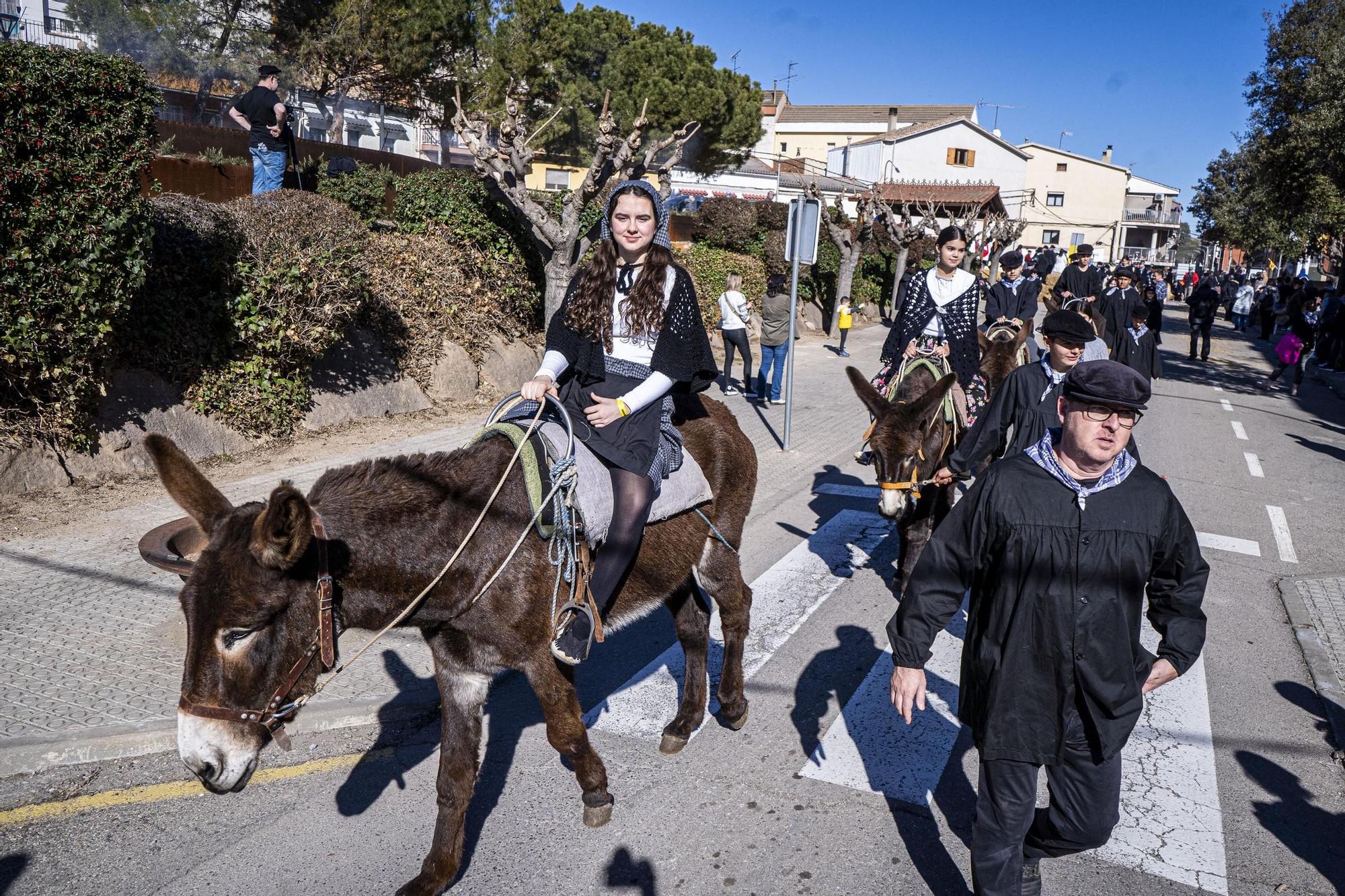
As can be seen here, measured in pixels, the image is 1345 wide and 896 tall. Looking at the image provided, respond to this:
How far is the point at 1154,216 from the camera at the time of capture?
87.0m

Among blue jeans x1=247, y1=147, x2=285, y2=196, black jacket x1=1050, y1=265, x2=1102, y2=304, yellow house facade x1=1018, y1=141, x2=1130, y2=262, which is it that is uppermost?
yellow house facade x1=1018, y1=141, x2=1130, y2=262

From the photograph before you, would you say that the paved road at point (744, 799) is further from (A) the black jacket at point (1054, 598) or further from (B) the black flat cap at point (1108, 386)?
(B) the black flat cap at point (1108, 386)

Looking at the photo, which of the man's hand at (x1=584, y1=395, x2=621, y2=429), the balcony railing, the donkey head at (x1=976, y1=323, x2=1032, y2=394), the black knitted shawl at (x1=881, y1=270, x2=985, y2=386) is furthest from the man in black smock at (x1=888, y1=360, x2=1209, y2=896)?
the balcony railing

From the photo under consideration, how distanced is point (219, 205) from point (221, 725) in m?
8.57

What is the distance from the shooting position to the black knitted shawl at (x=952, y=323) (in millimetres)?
7695

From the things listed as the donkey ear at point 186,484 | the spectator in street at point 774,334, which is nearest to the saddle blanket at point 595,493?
the donkey ear at point 186,484

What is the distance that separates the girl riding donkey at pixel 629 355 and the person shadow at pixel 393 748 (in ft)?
4.63

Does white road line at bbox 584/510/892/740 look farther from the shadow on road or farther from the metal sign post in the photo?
the metal sign post

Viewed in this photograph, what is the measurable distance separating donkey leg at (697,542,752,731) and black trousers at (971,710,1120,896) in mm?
1787

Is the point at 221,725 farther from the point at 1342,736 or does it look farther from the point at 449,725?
the point at 1342,736

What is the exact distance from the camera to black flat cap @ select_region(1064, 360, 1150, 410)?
2.73 metres

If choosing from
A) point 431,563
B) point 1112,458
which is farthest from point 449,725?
point 1112,458

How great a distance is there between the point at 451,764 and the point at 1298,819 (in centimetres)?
368

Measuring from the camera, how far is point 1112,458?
2.80 meters
